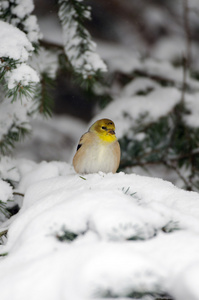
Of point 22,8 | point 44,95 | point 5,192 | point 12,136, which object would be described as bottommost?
point 5,192

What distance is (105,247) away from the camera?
124 centimetres

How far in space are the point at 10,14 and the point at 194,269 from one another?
208 centimetres

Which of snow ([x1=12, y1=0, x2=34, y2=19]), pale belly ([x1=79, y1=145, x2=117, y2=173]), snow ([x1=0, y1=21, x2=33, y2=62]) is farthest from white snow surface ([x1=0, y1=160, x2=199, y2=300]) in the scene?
snow ([x1=12, y1=0, x2=34, y2=19])

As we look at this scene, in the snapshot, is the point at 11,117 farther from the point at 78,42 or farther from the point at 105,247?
the point at 105,247

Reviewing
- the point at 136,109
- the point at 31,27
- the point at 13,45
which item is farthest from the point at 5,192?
the point at 136,109

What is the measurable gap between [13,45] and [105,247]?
4.33ft

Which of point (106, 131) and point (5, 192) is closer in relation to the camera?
point (5, 192)

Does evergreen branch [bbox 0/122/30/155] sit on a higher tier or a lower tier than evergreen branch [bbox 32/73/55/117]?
lower

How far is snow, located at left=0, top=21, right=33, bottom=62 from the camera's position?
2.08 meters

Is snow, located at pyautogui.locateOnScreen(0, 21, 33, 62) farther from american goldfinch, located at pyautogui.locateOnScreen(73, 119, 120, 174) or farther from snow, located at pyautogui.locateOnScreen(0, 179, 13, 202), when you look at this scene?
american goldfinch, located at pyautogui.locateOnScreen(73, 119, 120, 174)

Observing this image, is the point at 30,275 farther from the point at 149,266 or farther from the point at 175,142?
the point at 175,142

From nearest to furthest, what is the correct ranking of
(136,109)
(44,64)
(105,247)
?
→ (105,247)
(44,64)
(136,109)

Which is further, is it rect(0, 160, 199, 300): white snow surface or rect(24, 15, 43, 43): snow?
rect(24, 15, 43, 43): snow

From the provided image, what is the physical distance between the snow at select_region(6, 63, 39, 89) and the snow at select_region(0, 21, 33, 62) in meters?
0.06
